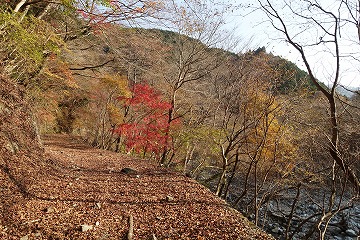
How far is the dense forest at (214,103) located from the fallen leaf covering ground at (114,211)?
2624 mm

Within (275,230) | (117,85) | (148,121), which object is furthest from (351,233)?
(117,85)

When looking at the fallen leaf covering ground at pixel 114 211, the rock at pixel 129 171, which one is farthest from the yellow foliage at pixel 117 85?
the fallen leaf covering ground at pixel 114 211

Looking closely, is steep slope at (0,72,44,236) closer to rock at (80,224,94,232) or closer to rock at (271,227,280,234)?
rock at (80,224,94,232)

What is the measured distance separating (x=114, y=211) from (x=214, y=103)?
10.4 m

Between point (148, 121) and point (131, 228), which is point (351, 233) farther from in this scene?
point (148, 121)

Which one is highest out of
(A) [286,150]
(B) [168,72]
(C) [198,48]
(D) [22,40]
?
(C) [198,48]

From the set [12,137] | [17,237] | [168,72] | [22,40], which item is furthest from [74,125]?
[17,237]

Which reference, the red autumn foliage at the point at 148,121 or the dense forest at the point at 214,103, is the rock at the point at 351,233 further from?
the red autumn foliage at the point at 148,121

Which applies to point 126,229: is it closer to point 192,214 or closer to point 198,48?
point 192,214

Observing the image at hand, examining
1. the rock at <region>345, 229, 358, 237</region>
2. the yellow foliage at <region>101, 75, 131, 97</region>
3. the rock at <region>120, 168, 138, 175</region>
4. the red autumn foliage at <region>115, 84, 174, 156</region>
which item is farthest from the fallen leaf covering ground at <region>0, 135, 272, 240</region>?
the yellow foliage at <region>101, 75, 131, 97</region>

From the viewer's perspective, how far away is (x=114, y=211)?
19.5 ft

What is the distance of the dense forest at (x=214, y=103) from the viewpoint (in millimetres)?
7680

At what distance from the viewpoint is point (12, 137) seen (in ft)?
23.0

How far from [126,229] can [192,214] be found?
1.73 meters
